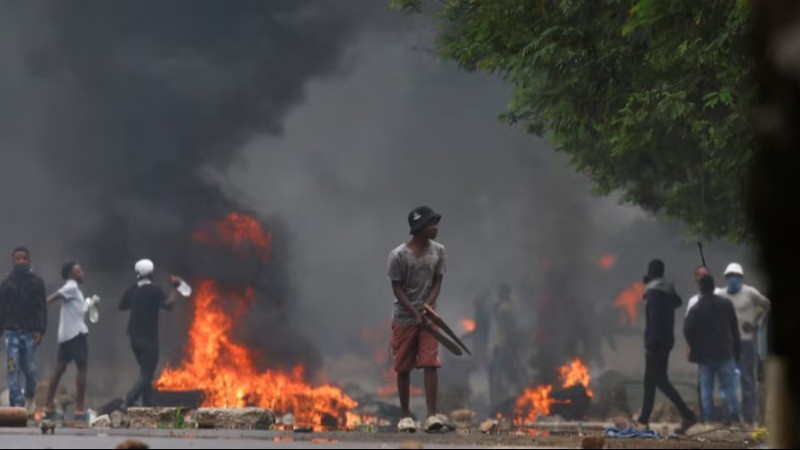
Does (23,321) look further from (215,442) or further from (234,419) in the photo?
(215,442)

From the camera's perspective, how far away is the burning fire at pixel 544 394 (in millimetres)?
25125

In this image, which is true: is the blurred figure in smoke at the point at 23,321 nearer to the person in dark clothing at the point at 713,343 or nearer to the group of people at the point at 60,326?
the group of people at the point at 60,326

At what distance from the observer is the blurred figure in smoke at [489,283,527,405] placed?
94.1 feet

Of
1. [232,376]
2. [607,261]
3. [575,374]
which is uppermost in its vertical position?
[607,261]

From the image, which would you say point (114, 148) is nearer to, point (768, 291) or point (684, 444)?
point (684, 444)

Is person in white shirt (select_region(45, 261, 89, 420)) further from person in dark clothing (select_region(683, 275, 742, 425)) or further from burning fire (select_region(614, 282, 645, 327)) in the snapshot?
burning fire (select_region(614, 282, 645, 327))

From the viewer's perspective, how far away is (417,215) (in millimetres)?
12000

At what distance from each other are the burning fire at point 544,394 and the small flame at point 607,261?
4.14 meters

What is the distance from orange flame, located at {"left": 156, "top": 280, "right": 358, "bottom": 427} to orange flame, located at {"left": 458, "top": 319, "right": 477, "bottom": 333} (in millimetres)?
5439

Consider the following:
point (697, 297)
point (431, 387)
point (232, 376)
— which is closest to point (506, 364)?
point (232, 376)

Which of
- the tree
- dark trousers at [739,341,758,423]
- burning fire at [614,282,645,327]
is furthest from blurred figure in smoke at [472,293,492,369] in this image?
the tree

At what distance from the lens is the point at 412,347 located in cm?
1225

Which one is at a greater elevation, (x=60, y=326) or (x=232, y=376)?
(x=60, y=326)

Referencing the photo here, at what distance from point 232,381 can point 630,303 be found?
39.7 feet
